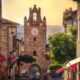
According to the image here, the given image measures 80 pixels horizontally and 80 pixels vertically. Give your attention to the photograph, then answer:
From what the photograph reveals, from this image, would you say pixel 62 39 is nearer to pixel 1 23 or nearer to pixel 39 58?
pixel 1 23

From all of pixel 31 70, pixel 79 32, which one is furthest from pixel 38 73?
pixel 79 32

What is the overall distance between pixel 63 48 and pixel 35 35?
2078 centimetres

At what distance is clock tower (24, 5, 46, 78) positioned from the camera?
1634 inches

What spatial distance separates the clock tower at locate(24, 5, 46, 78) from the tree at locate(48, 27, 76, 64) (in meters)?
16.3

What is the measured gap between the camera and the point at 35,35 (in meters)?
44.4

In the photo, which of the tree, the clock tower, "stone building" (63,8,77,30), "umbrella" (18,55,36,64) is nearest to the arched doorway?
the clock tower

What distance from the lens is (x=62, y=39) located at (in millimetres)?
23844

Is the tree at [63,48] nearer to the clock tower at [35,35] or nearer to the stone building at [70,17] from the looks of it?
the stone building at [70,17]

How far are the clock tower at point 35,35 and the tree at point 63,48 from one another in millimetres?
16315

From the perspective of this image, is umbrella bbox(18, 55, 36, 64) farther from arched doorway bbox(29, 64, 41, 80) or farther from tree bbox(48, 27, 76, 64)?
tree bbox(48, 27, 76, 64)

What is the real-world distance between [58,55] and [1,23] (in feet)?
12.2

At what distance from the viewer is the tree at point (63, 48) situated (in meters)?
23.4

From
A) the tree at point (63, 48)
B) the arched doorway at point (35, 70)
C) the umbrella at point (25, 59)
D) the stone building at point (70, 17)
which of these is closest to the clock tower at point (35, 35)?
the arched doorway at point (35, 70)

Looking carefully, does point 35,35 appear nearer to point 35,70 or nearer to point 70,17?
point 35,70
